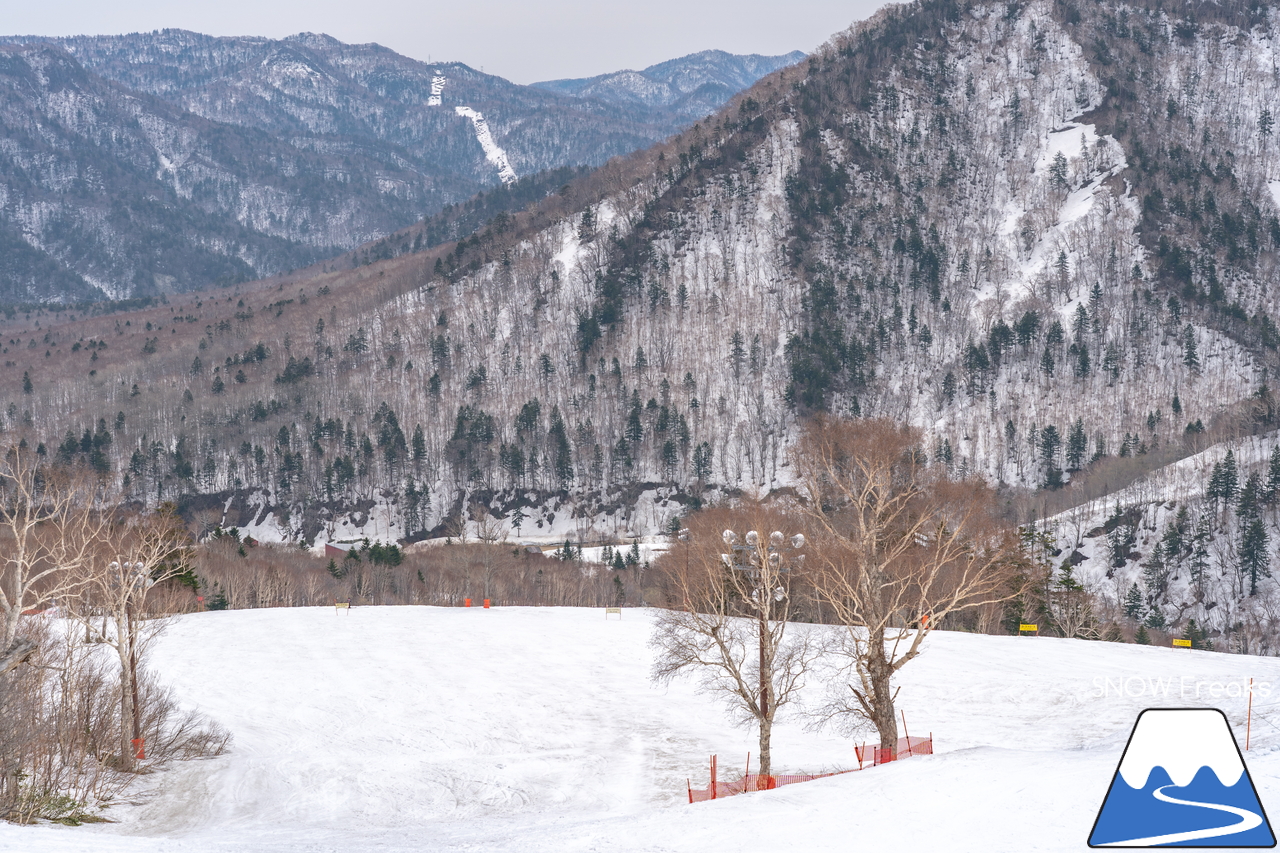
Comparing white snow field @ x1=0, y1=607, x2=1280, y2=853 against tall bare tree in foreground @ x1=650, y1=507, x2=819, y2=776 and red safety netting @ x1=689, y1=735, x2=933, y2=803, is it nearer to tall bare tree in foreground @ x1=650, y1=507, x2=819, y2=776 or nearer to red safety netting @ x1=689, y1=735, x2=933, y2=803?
red safety netting @ x1=689, y1=735, x2=933, y2=803

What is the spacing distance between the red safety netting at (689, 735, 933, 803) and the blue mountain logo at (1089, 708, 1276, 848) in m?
16.0

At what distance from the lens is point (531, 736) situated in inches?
1971

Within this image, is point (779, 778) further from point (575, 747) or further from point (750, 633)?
point (575, 747)

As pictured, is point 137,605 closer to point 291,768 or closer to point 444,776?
point 291,768

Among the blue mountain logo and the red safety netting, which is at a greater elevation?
the blue mountain logo

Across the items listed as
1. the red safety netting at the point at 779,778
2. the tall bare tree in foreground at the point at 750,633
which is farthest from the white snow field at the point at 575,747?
the tall bare tree in foreground at the point at 750,633

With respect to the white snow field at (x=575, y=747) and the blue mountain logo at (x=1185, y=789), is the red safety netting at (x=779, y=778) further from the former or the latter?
the blue mountain logo at (x=1185, y=789)

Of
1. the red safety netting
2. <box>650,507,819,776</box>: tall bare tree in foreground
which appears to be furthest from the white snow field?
<box>650,507,819,776</box>: tall bare tree in foreground

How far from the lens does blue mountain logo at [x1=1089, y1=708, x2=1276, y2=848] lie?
16938 mm

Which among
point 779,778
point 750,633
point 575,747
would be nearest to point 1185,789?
point 779,778

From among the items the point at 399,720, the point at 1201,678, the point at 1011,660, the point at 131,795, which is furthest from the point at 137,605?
the point at 1201,678

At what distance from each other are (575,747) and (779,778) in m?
14.1

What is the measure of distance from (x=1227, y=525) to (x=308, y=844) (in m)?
147

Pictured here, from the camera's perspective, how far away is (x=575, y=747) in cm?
4806
